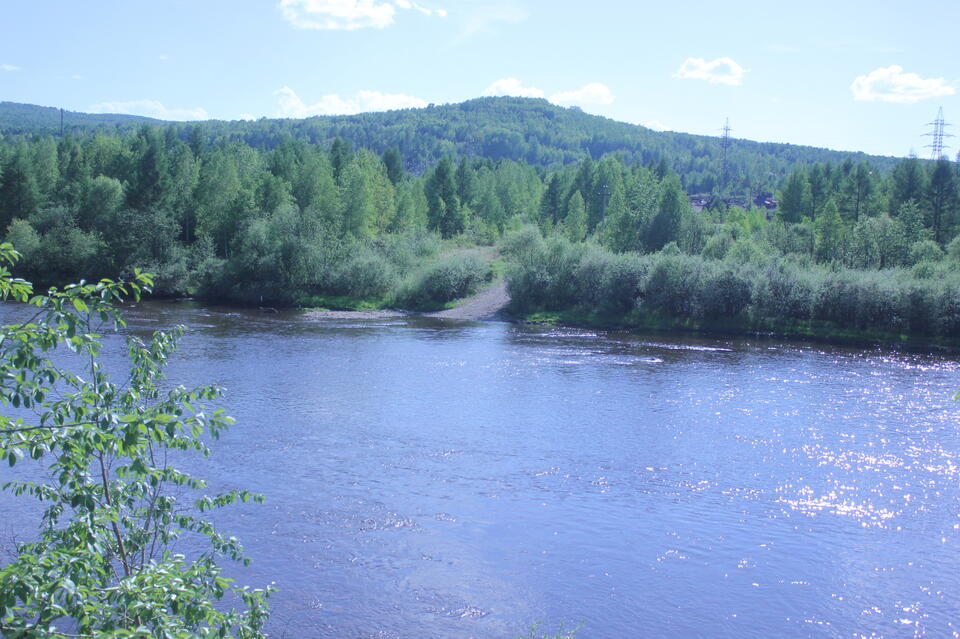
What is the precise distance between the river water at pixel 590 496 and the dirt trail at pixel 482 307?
21.5m

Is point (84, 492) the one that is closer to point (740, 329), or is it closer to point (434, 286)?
point (740, 329)

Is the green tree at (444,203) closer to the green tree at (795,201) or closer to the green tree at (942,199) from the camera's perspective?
the green tree at (795,201)

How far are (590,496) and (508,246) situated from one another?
49.1m

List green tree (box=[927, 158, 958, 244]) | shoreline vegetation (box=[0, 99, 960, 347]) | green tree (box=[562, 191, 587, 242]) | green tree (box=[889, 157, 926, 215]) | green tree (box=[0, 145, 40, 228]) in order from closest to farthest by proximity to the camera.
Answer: shoreline vegetation (box=[0, 99, 960, 347]) < green tree (box=[927, 158, 958, 244]) < green tree (box=[889, 157, 926, 215]) < green tree (box=[0, 145, 40, 228]) < green tree (box=[562, 191, 587, 242])

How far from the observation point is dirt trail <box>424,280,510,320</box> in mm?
63906

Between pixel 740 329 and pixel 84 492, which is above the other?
pixel 84 492

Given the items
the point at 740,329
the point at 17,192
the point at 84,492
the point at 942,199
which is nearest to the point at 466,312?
the point at 740,329

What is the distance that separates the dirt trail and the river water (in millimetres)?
21508

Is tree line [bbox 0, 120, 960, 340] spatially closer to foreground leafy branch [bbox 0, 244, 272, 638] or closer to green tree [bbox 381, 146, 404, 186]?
green tree [bbox 381, 146, 404, 186]

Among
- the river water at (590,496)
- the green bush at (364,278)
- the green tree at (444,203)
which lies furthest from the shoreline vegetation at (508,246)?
the river water at (590,496)

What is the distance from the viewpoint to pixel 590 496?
2247 centimetres

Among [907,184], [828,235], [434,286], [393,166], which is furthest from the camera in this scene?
[393,166]

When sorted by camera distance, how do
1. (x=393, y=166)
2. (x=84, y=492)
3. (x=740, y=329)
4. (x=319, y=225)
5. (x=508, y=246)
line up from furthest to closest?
(x=393, y=166) → (x=319, y=225) → (x=508, y=246) → (x=740, y=329) → (x=84, y=492)

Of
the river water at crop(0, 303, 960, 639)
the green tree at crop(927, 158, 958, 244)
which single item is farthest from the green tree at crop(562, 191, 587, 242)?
the river water at crop(0, 303, 960, 639)
